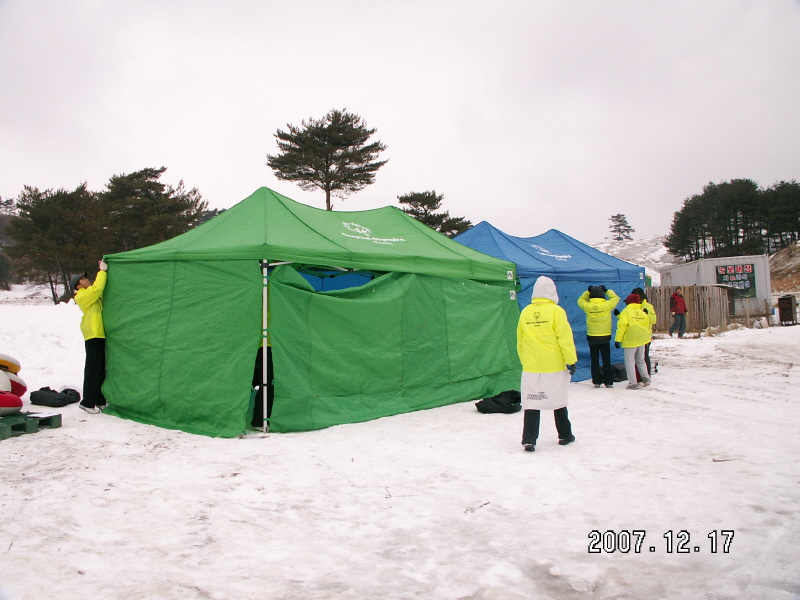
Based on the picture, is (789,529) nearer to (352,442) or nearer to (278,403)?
(352,442)

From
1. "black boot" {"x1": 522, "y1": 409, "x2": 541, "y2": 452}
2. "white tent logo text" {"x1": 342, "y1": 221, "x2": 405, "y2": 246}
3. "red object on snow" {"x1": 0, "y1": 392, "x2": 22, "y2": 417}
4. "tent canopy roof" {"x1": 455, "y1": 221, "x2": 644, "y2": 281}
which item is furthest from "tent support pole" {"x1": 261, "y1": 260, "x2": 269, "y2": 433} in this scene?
"tent canopy roof" {"x1": 455, "y1": 221, "x2": 644, "y2": 281}

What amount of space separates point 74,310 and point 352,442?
14.1 m

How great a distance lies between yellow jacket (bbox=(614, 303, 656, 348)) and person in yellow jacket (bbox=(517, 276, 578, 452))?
408cm

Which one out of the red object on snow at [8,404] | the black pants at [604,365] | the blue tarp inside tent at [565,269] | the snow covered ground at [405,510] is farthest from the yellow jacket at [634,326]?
the red object on snow at [8,404]

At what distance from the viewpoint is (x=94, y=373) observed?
693 centimetres

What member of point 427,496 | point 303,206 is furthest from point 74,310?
point 427,496

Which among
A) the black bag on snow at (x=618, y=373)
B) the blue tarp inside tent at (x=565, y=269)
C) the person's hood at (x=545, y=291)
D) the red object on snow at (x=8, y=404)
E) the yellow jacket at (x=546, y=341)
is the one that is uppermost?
the blue tarp inside tent at (x=565, y=269)

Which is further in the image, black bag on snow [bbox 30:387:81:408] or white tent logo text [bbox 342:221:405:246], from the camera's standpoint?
white tent logo text [bbox 342:221:405:246]

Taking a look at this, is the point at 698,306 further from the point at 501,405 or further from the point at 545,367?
the point at 545,367

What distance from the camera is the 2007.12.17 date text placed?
10.0ft

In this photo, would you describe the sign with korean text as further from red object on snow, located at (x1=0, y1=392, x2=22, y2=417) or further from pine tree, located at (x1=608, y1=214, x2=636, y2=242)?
pine tree, located at (x1=608, y1=214, x2=636, y2=242)

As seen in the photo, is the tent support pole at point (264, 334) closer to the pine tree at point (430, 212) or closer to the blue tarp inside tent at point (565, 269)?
the blue tarp inside tent at point (565, 269)

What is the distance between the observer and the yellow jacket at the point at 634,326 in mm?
8805

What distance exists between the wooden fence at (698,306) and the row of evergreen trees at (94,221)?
87.7 ft
